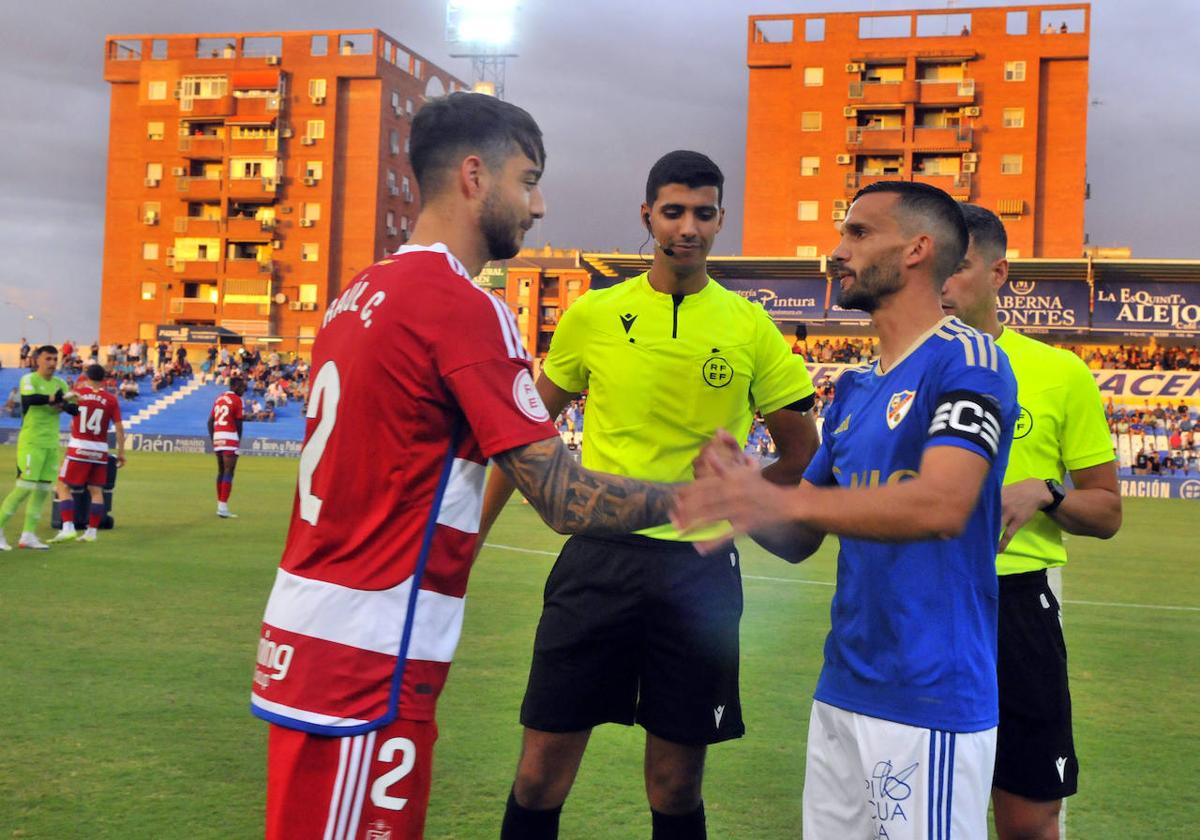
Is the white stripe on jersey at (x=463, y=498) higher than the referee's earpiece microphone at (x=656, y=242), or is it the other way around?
the referee's earpiece microphone at (x=656, y=242)

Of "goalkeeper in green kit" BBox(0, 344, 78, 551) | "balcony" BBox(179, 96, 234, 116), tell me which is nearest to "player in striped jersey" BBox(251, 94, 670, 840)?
"goalkeeper in green kit" BBox(0, 344, 78, 551)

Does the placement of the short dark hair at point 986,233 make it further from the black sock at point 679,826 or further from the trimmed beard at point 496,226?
the black sock at point 679,826

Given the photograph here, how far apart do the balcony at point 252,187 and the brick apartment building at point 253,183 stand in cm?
A: 9

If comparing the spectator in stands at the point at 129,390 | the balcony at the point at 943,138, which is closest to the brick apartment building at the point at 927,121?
the balcony at the point at 943,138

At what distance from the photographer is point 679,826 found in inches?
152

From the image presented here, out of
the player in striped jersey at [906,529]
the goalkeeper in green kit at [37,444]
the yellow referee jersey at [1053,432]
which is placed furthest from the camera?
the goalkeeper in green kit at [37,444]

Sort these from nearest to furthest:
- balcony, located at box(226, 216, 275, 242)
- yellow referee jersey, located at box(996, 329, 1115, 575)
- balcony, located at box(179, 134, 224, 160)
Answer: yellow referee jersey, located at box(996, 329, 1115, 575)
balcony, located at box(226, 216, 275, 242)
balcony, located at box(179, 134, 224, 160)

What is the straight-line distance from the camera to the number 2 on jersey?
248 cm

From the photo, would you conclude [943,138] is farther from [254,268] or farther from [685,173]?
[685,173]

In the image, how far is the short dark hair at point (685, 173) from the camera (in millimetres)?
4297

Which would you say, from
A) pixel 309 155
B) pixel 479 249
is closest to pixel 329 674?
pixel 479 249

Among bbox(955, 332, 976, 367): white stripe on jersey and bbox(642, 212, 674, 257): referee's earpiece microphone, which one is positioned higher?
bbox(642, 212, 674, 257): referee's earpiece microphone

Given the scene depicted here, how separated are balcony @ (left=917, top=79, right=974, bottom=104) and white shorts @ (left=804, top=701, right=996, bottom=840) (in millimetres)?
64348

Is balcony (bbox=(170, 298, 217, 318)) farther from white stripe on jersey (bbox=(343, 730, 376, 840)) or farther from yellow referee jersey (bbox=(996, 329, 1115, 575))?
white stripe on jersey (bbox=(343, 730, 376, 840))
